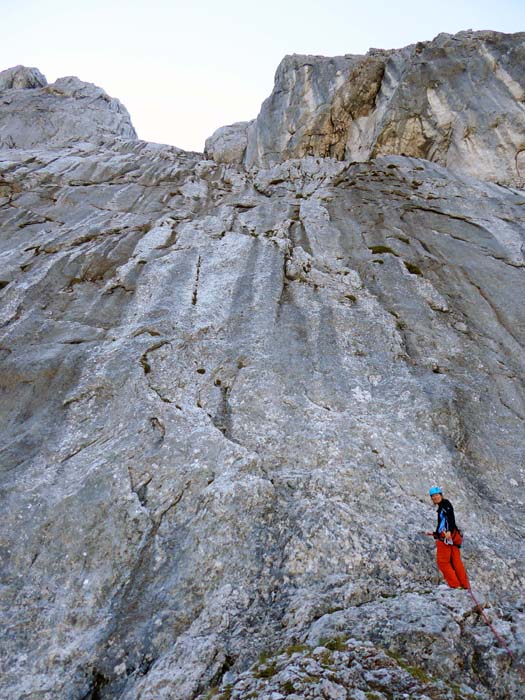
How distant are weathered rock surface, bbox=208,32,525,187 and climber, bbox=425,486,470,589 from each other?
30230 mm

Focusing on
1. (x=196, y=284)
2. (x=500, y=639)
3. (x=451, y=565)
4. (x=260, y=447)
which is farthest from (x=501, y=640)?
(x=196, y=284)

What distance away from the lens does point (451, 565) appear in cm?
1073

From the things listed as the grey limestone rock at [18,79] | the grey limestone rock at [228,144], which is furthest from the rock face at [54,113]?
the grey limestone rock at [228,144]

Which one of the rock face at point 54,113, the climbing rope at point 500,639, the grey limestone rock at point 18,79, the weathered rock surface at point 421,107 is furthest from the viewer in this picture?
the grey limestone rock at point 18,79

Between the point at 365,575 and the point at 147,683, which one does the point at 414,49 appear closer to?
the point at 365,575

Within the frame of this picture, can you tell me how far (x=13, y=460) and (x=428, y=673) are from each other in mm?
12162

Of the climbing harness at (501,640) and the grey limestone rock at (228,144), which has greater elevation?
the grey limestone rock at (228,144)

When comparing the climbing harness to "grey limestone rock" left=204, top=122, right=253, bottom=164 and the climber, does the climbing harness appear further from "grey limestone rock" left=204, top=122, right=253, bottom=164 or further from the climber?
"grey limestone rock" left=204, top=122, right=253, bottom=164

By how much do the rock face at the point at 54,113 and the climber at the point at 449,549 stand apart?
1988 inches

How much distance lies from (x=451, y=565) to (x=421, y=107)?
1459 inches

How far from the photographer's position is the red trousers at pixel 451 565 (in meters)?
10.3

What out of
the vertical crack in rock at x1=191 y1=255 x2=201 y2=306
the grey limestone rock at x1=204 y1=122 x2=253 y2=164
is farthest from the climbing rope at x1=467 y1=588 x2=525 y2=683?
the grey limestone rock at x1=204 y1=122 x2=253 y2=164

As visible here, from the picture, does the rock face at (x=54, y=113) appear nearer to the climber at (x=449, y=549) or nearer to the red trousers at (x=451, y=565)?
the climber at (x=449, y=549)

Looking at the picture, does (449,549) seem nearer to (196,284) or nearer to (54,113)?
(196,284)
